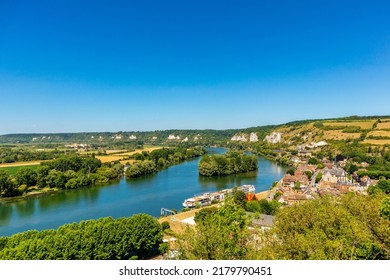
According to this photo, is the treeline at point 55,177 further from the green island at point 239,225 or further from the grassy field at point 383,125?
the grassy field at point 383,125

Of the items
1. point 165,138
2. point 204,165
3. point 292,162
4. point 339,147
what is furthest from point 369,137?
point 165,138

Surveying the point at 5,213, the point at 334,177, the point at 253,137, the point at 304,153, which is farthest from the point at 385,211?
the point at 253,137

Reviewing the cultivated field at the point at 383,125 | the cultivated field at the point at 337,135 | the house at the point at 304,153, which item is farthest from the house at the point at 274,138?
the cultivated field at the point at 383,125

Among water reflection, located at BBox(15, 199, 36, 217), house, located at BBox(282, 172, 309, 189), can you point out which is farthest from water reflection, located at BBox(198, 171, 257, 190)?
water reflection, located at BBox(15, 199, 36, 217)

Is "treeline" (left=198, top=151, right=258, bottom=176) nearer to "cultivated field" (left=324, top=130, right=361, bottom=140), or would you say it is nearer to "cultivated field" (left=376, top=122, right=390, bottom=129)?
"cultivated field" (left=324, top=130, right=361, bottom=140)

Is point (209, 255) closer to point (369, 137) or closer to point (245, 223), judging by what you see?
point (245, 223)

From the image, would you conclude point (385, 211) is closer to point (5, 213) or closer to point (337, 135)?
point (5, 213)
